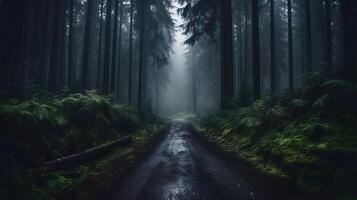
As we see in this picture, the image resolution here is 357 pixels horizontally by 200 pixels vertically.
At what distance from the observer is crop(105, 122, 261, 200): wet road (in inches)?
Result: 185

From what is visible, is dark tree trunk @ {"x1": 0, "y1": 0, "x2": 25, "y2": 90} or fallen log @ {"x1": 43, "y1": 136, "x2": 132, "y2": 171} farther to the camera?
dark tree trunk @ {"x1": 0, "y1": 0, "x2": 25, "y2": 90}

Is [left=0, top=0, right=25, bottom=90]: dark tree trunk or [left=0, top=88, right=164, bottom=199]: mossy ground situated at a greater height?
[left=0, top=0, right=25, bottom=90]: dark tree trunk

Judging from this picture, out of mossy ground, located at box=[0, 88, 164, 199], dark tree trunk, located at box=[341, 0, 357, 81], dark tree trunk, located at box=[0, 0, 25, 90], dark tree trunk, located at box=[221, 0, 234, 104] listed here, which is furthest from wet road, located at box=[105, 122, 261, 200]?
dark tree trunk, located at box=[0, 0, 25, 90]

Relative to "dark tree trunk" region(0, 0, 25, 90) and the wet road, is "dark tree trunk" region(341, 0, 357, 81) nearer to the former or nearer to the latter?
the wet road

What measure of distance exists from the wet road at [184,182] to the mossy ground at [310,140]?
1168mm

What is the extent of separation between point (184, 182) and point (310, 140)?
12.0 feet

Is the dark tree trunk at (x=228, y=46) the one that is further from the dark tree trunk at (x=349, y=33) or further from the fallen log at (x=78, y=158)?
the fallen log at (x=78, y=158)

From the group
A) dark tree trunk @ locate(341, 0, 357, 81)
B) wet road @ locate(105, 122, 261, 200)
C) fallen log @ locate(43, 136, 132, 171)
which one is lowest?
wet road @ locate(105, 122, 261, 200)

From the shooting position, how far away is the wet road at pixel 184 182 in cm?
470

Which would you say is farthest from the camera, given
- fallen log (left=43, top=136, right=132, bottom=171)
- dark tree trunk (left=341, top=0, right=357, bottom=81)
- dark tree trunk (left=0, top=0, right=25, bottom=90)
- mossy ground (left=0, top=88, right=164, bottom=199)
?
dark tree trunk (left=0, top=0, right=25, bottom=90)

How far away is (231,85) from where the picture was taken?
17.0 meters

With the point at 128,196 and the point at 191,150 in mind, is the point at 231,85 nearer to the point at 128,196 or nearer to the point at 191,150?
the point at 191,150

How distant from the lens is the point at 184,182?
5477 millimetres

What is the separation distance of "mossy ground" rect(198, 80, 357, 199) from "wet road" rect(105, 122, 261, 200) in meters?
1.17
